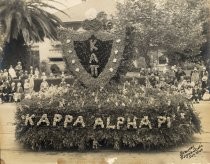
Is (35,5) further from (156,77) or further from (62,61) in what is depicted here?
(156,77)

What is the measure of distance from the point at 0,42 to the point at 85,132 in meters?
1.30

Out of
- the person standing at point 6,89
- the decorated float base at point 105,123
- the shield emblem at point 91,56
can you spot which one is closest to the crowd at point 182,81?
the decorated float base at point 105,123

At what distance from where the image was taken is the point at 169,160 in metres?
5.93

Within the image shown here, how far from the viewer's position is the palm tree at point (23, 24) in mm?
6164

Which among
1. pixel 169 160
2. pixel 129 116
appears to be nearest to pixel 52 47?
pixel 129 116

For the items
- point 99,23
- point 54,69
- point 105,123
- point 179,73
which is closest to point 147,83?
point 179,73

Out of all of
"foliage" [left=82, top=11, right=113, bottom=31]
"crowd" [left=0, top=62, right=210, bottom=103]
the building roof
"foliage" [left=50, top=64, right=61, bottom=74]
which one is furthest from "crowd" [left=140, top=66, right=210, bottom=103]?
"foliage" [left=50, top=64, right=61, bottom=74]

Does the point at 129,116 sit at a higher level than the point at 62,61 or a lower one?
lower

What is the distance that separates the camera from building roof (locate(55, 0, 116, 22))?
6.11 metres

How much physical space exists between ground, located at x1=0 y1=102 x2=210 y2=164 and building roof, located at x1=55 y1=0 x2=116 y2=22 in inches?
43.0

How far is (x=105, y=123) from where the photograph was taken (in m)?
6.21

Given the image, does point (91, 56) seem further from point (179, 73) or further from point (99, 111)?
point (179, 73)
